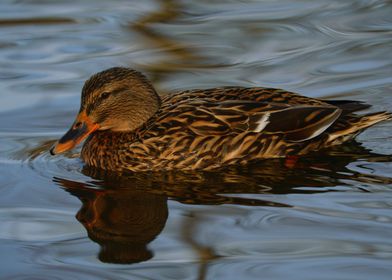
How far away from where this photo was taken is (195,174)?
913 cm

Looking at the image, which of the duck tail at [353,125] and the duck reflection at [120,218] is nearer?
the duck reflection at [120,218]

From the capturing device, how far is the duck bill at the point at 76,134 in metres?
9.26

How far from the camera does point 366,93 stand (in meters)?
10.7

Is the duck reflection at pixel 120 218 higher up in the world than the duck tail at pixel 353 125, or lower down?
lower down

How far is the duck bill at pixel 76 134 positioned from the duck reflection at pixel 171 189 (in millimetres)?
268

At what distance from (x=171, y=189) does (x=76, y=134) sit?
3.84 ft

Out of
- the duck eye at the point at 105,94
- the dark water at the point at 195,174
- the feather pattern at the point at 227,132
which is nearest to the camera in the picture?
the dark water at the point at 195,174

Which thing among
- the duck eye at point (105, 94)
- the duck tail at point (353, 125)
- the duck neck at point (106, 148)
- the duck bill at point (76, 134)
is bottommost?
the duck neck at point (106, 148)

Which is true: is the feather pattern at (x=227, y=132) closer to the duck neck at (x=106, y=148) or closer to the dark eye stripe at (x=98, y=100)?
the duck neck at (x=106, y=148)

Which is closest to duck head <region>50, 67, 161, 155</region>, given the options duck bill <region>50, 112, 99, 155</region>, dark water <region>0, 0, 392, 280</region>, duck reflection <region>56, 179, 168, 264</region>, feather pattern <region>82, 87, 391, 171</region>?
duck bill <region>50, 112, 99, 155</region>

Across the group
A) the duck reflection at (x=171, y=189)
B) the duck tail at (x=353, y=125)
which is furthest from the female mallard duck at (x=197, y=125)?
the duck reflection at (x=171, y=189)

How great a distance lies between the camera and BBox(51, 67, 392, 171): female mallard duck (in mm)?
9266

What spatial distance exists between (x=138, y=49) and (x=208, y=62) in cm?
94

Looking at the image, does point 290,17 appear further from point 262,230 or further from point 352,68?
point 262,230
